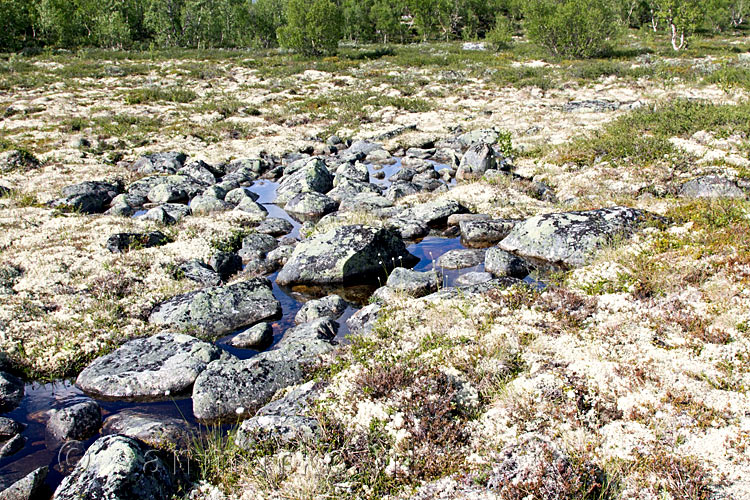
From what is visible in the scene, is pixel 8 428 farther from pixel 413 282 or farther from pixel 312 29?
pixel 312 29

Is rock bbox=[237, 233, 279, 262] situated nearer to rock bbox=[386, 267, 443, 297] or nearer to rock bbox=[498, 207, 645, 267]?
rock bbox=[386, 267, 443, 297]

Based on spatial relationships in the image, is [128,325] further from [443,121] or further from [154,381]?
[443,121]

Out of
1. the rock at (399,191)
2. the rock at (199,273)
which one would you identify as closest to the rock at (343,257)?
the rock at (199,273)

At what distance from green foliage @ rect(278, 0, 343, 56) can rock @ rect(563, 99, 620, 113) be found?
1825 inches

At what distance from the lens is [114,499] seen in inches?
216

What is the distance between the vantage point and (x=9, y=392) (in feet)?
27.3

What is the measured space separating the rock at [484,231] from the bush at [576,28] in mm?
51090

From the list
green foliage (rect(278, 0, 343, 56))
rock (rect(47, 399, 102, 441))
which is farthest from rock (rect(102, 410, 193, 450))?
green foliage (rect(278, 0, 343, 56))

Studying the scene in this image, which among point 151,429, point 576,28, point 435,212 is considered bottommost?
point 151,429

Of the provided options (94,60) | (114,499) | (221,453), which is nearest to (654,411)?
(221,453)

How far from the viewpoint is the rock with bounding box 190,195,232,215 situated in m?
18.4

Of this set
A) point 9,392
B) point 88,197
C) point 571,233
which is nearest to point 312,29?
point 88,197

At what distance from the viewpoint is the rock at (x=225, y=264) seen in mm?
13727

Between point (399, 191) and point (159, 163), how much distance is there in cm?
1316
